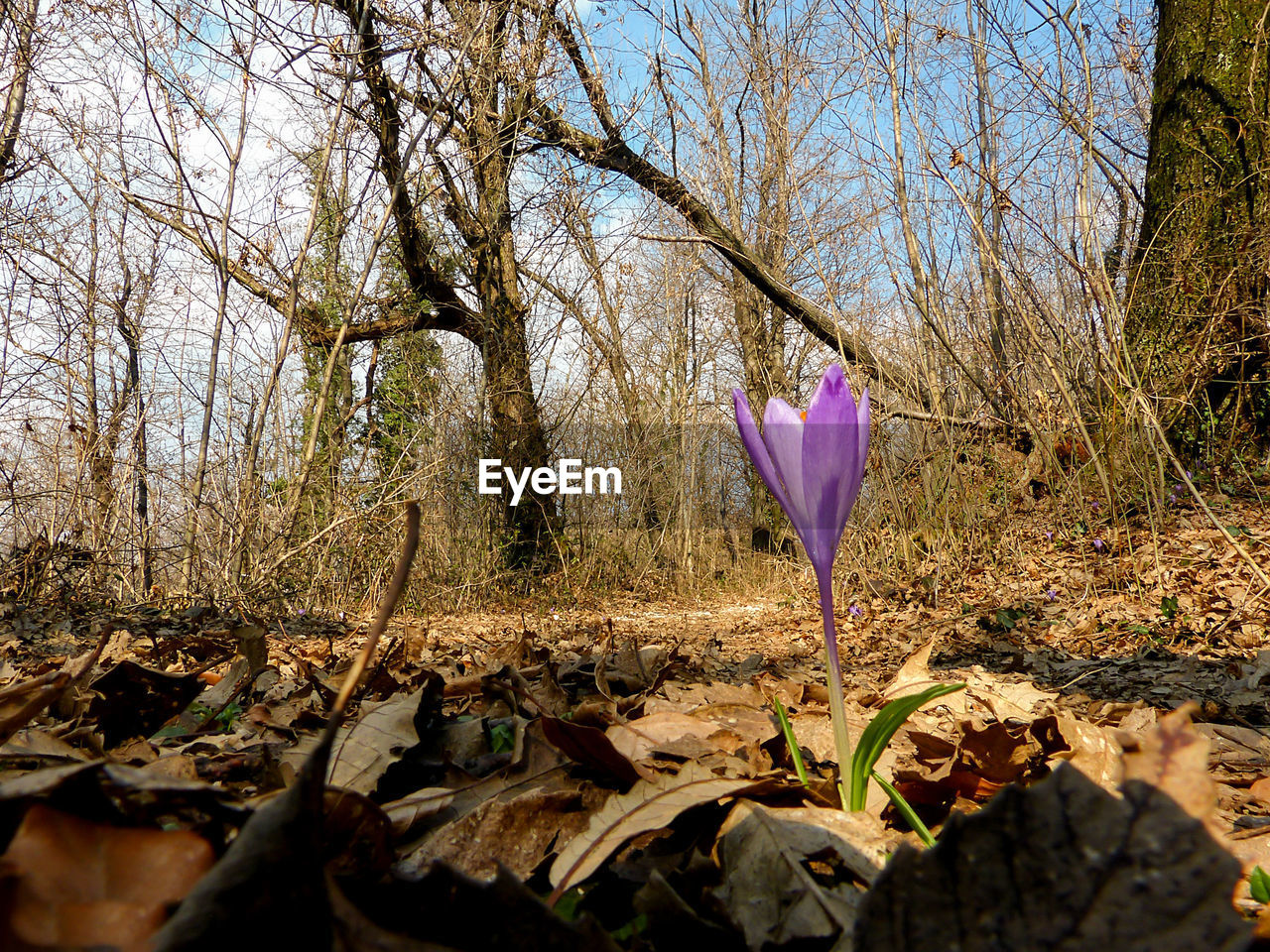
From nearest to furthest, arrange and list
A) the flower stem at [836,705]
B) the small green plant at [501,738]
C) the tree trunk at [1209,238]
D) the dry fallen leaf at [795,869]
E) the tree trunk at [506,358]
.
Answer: the dry fallen leaf at [795,869]
the flower stem at [836,705]
the small green plant at [501,738]
the tree trunk at [1209,238]
the tree trunk at [506,358]

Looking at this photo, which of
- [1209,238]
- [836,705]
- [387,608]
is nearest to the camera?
[387,608]

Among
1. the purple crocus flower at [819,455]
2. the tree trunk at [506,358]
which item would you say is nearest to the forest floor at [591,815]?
the purple crocus flower at [819,455]

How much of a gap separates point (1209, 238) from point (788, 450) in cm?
615

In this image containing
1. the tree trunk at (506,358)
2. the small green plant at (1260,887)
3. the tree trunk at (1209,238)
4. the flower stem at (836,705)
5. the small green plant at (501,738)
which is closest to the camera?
the small green plant at (1260,887)

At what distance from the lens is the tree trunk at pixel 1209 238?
5.22m

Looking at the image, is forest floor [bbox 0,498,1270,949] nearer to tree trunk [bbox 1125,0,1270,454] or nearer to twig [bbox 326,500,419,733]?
twig [bbox 326,500,419,733]

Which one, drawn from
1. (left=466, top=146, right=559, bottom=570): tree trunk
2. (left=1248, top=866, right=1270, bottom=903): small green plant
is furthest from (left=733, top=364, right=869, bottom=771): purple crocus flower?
(left=466, top=146, right=559, bottom=570): tree trunk

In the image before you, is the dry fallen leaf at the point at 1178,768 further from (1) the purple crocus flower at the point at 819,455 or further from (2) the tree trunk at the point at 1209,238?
(2) the tree trunk at the point at 1209,238

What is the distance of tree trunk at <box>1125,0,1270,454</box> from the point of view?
5223 millimetres

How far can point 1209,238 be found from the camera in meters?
5.36

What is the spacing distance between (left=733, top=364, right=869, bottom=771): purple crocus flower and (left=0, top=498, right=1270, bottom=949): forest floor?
210mm

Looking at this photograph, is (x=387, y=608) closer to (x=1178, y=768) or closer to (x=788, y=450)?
(x=1178, y=768)

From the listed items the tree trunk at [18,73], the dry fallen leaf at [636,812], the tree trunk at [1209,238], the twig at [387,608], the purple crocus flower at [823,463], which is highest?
the tree trunk at [18,73]

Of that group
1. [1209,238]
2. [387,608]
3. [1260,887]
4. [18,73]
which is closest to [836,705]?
[1260,887]
